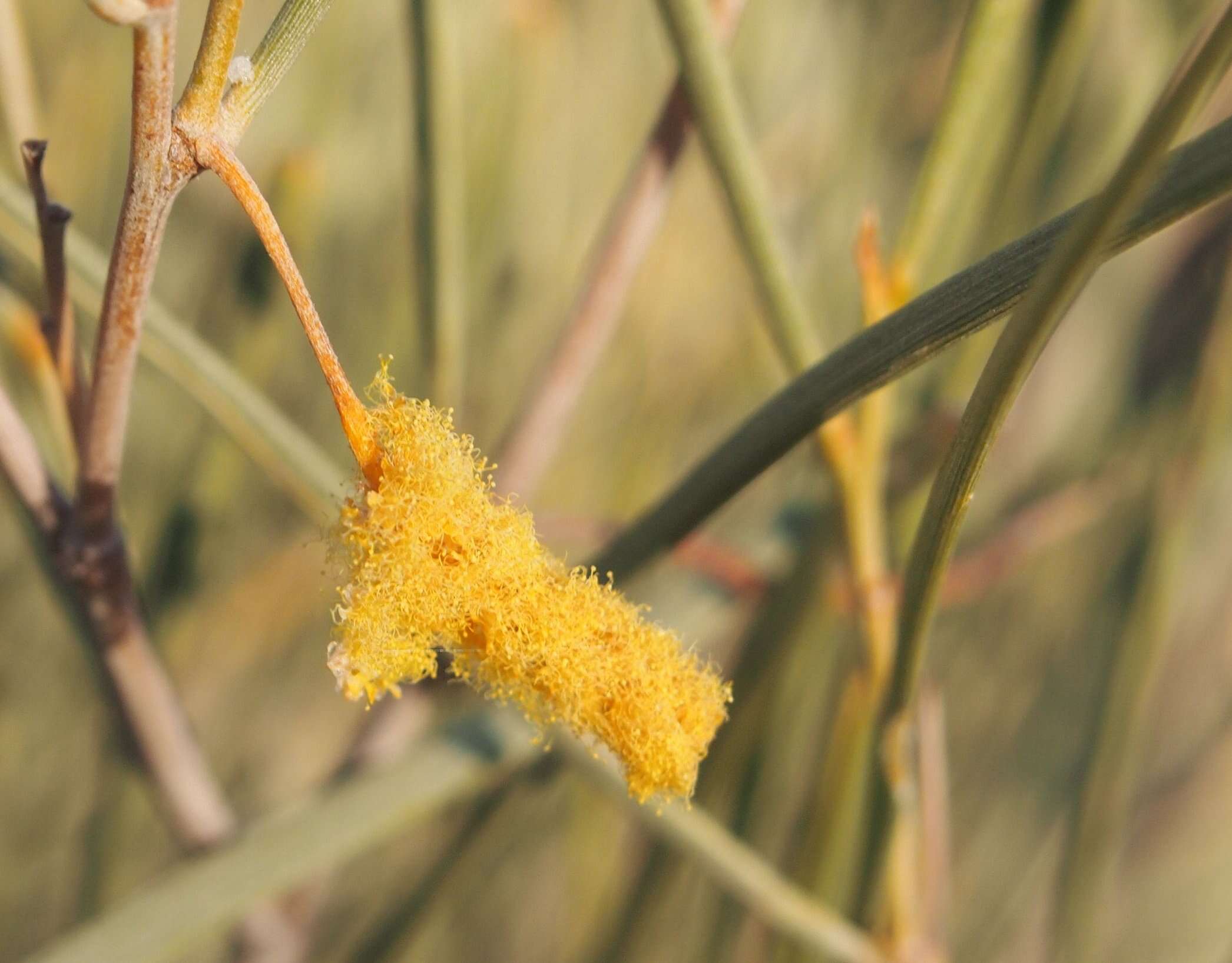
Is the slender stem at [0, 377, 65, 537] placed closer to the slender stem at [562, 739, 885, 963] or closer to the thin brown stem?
the thin brown stem

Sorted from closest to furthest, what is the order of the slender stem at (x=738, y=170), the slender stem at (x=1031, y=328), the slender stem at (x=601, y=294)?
the slender stem at (x=1031, y=328)
the slender stem at (x=738, y=170)
the slender stem at (x=601, y=294)

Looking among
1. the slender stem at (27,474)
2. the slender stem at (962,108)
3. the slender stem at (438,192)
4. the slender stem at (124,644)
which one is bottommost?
the slender stem at (962,108)

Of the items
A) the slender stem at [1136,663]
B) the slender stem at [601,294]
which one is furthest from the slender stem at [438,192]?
the slender stem at [1136,663]

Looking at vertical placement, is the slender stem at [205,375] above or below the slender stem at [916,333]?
above

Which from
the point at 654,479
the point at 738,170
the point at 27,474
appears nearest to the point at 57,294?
the point at 27,474

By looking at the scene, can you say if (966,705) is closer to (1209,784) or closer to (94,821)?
(1209,784)

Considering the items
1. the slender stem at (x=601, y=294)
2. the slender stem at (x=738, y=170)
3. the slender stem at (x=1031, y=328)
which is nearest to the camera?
the slender stem at (x=1031, y=328)

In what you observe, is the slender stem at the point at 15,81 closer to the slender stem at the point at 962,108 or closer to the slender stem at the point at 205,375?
the slender stem at the point at 205,375

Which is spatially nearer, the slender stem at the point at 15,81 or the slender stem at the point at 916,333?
the slender stem at the point at 916,333

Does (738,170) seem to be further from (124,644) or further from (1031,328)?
(124,644)
